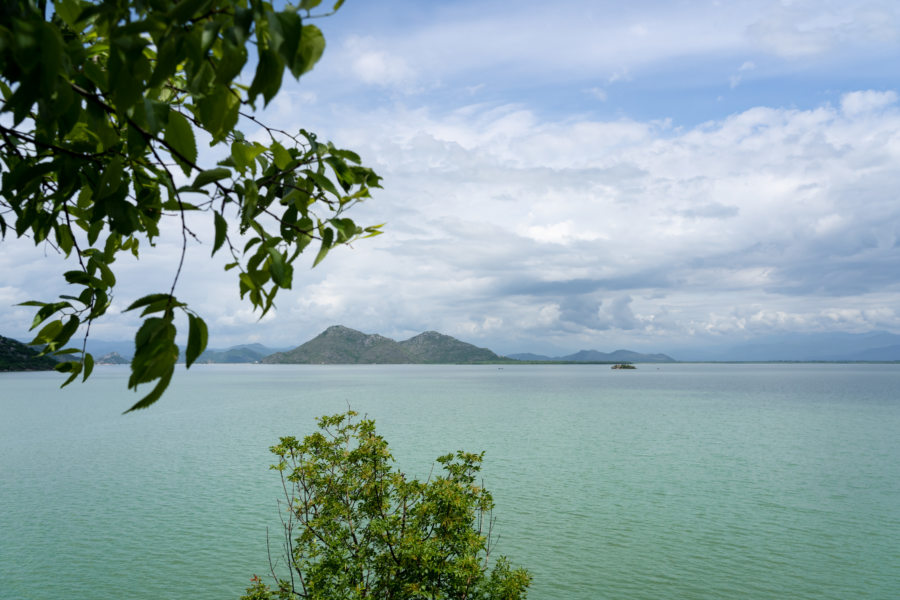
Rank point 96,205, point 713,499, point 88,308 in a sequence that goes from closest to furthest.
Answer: point 96,205 < point 88,308 < point 713,499

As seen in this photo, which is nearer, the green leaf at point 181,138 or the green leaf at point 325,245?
the green leaf at point 181,138

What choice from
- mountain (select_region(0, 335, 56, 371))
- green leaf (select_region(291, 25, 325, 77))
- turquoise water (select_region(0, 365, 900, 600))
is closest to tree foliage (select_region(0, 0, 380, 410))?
green leaf (select_region(291, 25, 325, 77))

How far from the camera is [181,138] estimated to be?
1314 millimetres

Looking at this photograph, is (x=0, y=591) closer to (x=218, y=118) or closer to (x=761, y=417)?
(x=218, y=118)

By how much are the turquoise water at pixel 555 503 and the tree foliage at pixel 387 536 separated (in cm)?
763

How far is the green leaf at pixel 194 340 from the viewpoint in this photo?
1.24 m

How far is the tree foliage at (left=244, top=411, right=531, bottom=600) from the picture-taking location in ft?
30.7

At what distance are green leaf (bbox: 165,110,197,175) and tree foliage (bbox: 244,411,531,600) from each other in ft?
29.8

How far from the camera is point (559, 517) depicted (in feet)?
74.9

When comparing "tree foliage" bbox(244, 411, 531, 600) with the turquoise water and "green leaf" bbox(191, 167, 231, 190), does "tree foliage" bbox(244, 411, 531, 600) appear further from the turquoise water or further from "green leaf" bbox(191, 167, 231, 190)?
"green leaf" bbox(191, 167, 231, 190)

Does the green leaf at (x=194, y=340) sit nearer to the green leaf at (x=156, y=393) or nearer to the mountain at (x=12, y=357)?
the green leaf at (x=156, y=393)

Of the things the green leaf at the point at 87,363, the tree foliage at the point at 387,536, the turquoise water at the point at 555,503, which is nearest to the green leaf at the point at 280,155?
the green leaf at the point at 87,363

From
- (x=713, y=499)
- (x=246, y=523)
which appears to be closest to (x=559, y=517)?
(x=713, y=499)

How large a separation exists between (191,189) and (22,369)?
236347 millimetres
